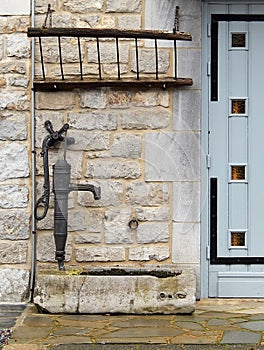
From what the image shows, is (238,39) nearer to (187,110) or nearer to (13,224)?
(187,110)

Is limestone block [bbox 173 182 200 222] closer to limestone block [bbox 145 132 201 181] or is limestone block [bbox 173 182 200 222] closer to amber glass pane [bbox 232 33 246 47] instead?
limestone block [bbox 145 132 201 181]

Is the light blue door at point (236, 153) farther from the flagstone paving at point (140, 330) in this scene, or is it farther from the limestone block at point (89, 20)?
the limestone block at point (89, 20)

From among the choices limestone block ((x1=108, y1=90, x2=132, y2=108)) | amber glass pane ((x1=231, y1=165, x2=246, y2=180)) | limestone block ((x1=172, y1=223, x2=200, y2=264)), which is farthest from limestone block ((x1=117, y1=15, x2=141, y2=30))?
limestone block ((x1=172, y1=223, x2=200, y2=264))

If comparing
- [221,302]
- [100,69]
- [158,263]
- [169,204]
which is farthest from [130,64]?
[221,302]

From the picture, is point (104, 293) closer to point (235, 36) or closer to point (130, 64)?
point (130, 64)

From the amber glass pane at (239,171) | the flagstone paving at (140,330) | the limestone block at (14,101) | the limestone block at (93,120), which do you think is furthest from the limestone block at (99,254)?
the limestone block at (14,101)

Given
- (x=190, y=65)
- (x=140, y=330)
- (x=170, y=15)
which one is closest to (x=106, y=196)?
(x=190, y=65)

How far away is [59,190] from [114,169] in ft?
1.46

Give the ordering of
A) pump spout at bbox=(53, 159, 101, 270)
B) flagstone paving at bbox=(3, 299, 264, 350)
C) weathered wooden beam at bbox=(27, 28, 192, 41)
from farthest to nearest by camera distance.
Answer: pump spout at bbox=(53, 159, 101, 270) < weathered wooden beam at bbox=(27, 28, 192, 41) < flagstone paving at bbox=(3, 299, 264, 350)

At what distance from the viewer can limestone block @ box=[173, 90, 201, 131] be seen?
6.26 meters

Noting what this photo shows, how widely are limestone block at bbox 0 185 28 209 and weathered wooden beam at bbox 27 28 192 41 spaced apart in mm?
1091

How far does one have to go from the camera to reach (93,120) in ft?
20.6

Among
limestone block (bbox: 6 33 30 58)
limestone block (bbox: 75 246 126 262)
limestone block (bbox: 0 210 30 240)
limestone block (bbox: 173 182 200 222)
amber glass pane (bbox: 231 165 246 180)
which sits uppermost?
limestone block (bbox: 6 33 30 58)

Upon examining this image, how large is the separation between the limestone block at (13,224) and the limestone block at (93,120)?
74 centimetres
